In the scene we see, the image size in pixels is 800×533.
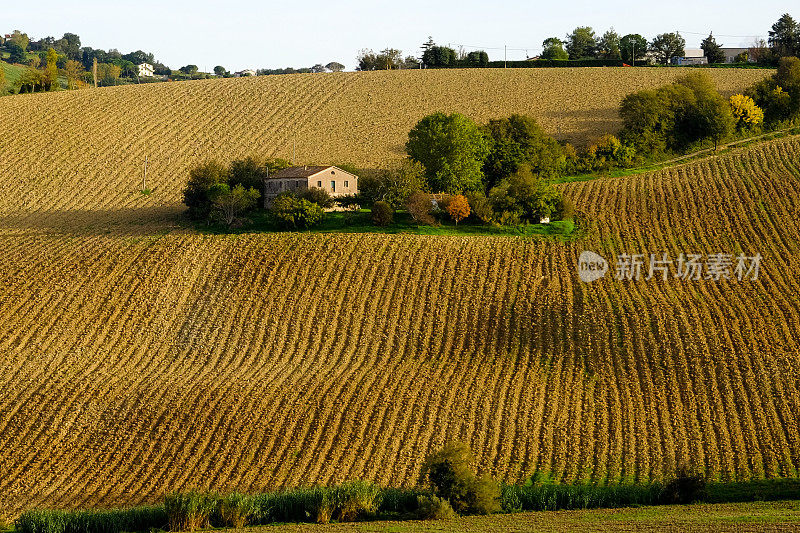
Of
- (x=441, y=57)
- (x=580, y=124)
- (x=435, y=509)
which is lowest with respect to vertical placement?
(x=435, y=509)

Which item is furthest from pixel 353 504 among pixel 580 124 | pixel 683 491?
pixel 580 124

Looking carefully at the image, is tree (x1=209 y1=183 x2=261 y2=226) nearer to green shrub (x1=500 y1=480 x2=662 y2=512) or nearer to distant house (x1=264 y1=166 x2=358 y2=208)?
distant house (x1=264 y1=166 x2=358 y2=208)

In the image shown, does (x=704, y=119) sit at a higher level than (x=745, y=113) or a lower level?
lower

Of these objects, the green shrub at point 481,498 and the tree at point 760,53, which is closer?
the green shrub at point 481,498

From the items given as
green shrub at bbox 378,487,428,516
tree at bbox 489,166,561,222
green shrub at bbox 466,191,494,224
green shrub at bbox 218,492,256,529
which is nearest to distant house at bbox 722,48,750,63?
tree at bbox 489,166,561,222

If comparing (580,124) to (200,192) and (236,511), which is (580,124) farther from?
(236,511)

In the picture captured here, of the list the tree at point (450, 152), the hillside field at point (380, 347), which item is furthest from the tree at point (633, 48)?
the tree at point (450, 152)

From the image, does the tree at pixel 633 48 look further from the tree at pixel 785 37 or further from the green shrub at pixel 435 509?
the green shrub at pixel 435 509
